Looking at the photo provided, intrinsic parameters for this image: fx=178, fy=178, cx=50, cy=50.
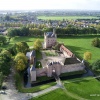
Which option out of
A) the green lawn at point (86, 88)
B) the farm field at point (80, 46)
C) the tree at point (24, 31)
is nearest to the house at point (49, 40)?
the farm field at point (80, 46)

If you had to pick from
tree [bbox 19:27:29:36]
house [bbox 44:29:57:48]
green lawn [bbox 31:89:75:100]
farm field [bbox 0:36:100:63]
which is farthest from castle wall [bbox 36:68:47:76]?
tree [bbox 19:27:29:36]

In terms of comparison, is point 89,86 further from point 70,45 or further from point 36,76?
point 70,45

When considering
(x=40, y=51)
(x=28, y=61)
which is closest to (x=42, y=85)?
(x=28, y=61)

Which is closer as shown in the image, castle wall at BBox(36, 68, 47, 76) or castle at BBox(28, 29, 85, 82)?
castle at BBox(28, 29, 85, 82)

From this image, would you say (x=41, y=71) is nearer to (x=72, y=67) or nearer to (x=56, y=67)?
(x=56, y=67)

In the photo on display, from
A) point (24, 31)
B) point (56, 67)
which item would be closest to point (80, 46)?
point (56, 67)

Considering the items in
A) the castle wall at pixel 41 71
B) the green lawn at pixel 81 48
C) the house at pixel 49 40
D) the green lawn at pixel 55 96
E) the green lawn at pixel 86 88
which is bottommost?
the green lawn at pixel 55 96

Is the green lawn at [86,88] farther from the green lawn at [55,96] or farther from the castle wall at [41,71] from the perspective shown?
the castle wall at [41,71]

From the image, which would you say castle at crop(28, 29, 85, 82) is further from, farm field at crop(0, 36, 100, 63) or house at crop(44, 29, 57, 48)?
house at crop(44, 29, 57, 48)

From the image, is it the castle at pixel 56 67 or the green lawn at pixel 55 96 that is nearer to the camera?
the green lawn at pixel 55 96
